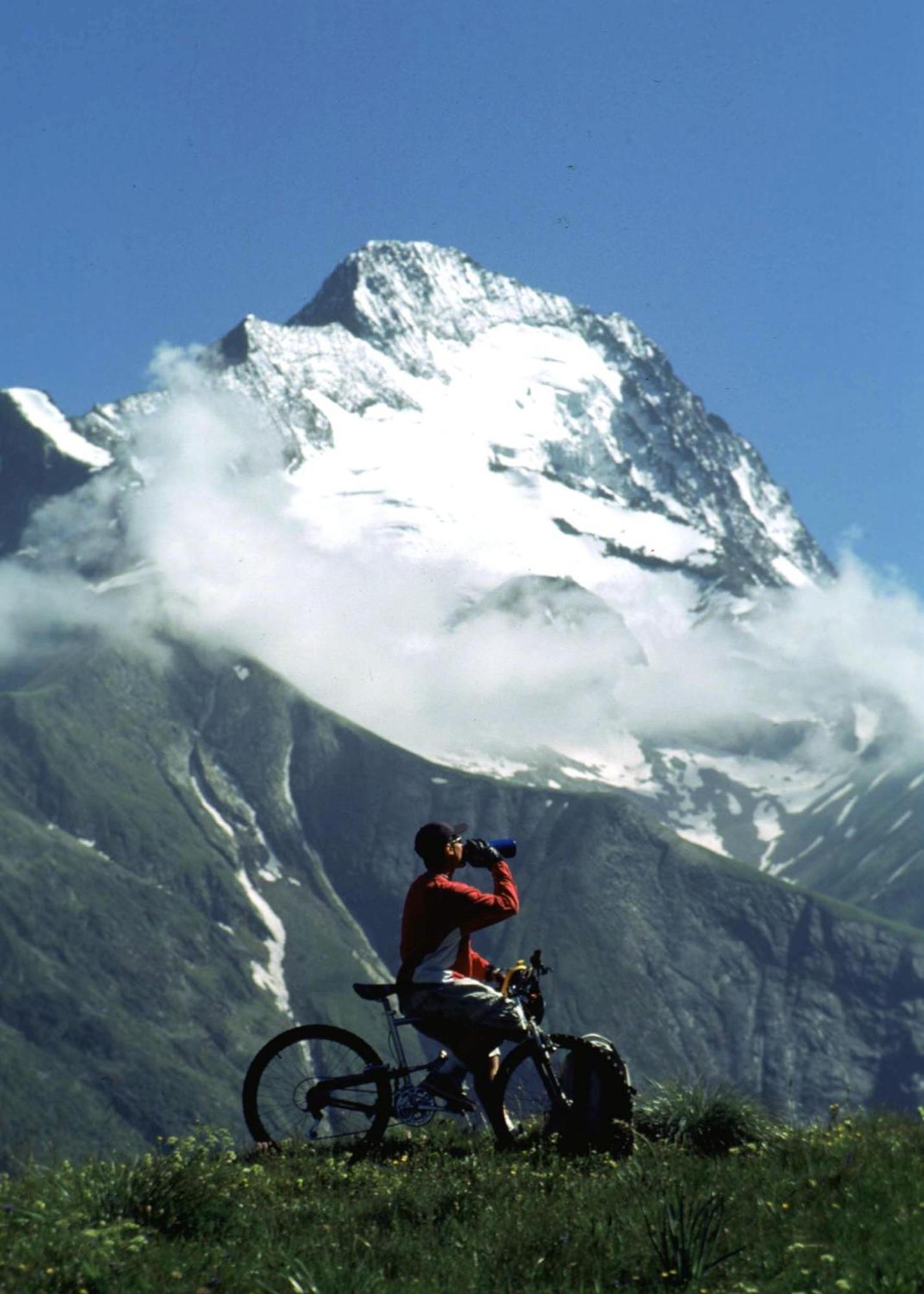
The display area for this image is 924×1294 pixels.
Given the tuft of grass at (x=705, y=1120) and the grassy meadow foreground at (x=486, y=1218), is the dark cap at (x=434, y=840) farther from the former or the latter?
the tuft of grass at (x=705, y=1120)

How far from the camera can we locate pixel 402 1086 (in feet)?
49.6

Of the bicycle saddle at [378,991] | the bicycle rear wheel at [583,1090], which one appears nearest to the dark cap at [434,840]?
the bicycle saddle at [378,991]

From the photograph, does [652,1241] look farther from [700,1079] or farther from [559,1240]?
[700,1079]

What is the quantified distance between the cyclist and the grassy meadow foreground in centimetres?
69

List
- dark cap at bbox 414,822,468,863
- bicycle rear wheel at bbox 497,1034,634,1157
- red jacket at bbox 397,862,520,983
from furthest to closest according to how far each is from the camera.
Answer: dark cap at bbox 414,822,468,863
red jacket at bbox 397,862,520,983
bicycle rear wheel at bbox 497,1034,634,1157

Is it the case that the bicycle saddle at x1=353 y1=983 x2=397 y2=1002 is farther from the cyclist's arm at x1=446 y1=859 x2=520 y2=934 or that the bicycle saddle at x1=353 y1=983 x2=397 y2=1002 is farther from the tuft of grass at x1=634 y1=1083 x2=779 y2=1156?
the tuft of grass at x1=634 y1=1083 x2=779 y2=1156

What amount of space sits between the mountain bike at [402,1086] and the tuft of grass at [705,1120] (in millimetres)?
580

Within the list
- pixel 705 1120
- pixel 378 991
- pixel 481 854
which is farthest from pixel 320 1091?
pixel 705 1120

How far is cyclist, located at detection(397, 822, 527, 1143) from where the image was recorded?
14836 millimetres

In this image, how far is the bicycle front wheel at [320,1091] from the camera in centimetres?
1508

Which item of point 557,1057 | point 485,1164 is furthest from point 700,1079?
point 485,1164

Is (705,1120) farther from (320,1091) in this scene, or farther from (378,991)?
(320,1091)

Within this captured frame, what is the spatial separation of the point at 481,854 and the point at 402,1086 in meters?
2.24

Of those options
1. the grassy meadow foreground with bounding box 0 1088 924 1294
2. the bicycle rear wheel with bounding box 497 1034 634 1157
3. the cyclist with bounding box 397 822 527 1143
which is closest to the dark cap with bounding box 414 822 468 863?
the cyclist with bounding box 397 822 527 1143
